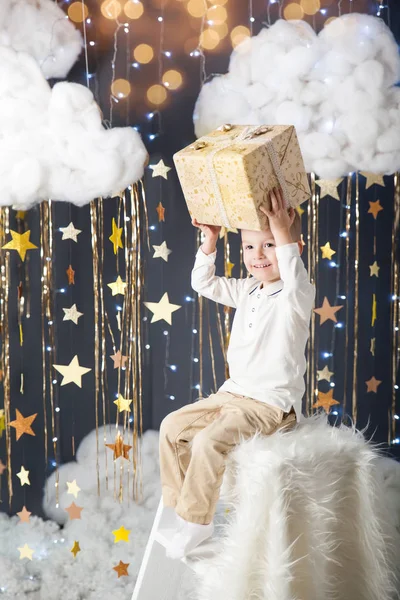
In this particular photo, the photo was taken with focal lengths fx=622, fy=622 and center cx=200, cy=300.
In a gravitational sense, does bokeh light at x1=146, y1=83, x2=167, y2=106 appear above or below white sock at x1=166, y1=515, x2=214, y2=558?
above

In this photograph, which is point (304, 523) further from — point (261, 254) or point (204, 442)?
point (261, 254)

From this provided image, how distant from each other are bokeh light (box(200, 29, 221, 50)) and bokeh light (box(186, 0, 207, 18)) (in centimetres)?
8

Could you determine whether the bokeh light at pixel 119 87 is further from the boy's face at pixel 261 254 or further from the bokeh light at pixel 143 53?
the boy's face at pixel 261 254

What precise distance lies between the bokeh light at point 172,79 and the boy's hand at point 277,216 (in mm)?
1116

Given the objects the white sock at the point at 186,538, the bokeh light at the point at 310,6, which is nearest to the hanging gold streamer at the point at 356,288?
the bokeh light at the point at 310,6

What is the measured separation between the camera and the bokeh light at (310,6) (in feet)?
8.75

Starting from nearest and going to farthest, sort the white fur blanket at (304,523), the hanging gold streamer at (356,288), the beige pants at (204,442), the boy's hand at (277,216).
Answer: the white fur blanket at (304,523) < the beige pants at (204,442) < the boy's hand at (277,216) < the hanging gold streamer at (356,288)

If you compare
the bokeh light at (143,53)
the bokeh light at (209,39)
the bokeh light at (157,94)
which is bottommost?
the bokeh light at (157,94)

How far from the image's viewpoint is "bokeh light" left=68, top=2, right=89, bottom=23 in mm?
2619

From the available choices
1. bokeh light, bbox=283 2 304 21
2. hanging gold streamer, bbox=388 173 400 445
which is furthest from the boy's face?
bokeh light, bbox=283 2 304 21

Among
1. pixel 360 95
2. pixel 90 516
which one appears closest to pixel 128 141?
pixel 360 95

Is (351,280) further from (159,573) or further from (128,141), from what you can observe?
(159,573)

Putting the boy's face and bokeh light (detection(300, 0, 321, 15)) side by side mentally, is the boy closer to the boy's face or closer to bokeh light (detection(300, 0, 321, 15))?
the boy's face

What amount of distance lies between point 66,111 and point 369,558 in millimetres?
1990
